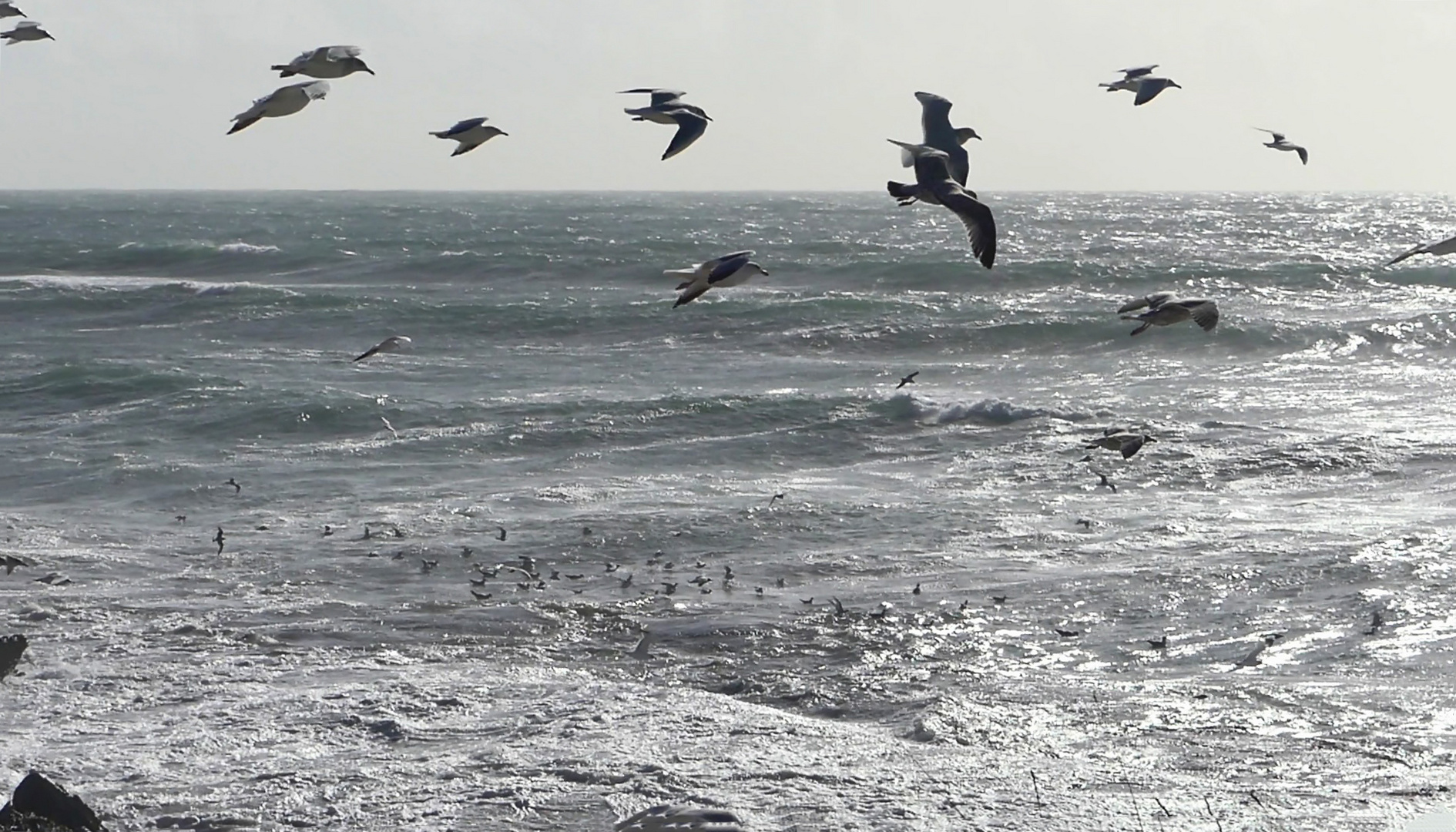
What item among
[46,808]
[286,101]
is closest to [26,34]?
[286,101]

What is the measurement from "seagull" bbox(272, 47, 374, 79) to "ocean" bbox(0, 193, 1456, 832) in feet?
10.1

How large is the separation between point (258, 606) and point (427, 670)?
206 cm

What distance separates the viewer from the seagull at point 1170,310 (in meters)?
8.12

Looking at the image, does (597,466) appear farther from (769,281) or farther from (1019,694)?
(769,281)

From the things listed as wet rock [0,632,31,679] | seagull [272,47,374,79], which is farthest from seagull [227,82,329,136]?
wet rock [0,632,31,679]

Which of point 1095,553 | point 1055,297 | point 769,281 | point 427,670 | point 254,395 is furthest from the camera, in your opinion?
point 769,281

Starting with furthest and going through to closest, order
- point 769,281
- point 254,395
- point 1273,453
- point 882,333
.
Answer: point 769,281
point 882,333
point 254,395
point 1273,453

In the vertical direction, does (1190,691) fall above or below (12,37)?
below

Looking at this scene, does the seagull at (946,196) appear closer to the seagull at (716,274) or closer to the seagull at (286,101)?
the seagull at (716,274)

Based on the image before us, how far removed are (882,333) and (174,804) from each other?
24.3 meters

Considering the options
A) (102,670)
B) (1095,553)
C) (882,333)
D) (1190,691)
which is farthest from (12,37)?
(882,333)

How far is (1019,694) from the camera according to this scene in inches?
330

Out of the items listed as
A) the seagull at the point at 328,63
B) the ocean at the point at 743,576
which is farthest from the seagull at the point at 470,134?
the ocean at the point at 743,576

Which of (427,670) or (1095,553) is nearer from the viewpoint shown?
(427,670)
